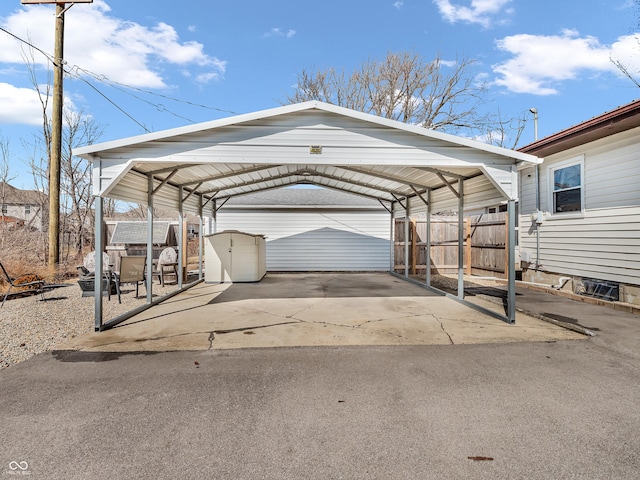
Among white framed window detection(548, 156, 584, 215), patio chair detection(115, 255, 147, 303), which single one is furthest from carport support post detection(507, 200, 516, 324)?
patio chair detection(115, 255, 147, 303)

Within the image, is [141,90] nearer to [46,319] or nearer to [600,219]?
[46,319]

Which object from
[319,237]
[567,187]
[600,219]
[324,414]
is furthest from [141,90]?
[600,219]

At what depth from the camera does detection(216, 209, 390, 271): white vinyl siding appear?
42.0ft

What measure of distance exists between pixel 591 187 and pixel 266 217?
32.0ft

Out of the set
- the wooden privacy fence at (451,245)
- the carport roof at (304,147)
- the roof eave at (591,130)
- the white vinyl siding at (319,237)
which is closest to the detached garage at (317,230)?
the white vinyl siding at (319,237)

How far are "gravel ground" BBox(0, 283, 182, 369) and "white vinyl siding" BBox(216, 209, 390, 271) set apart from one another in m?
5.32

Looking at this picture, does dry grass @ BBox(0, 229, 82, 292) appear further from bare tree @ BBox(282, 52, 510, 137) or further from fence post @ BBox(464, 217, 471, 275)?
bare tree @ BBox(282, 52, 510, 137)

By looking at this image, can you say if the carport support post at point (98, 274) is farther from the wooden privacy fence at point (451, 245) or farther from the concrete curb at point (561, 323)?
the wooden privacy fence at point (451, 245)

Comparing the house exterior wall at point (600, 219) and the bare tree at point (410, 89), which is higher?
the bare tree at point (410, 89)

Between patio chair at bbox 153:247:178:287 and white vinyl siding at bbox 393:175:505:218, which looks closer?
white vinyl siding at bbox 393:175:505:218

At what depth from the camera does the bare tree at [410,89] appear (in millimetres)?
19688

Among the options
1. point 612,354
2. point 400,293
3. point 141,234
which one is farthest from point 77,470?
point 141,234

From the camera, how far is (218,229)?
12.9 m

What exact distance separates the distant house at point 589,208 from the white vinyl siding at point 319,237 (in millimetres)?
5152
